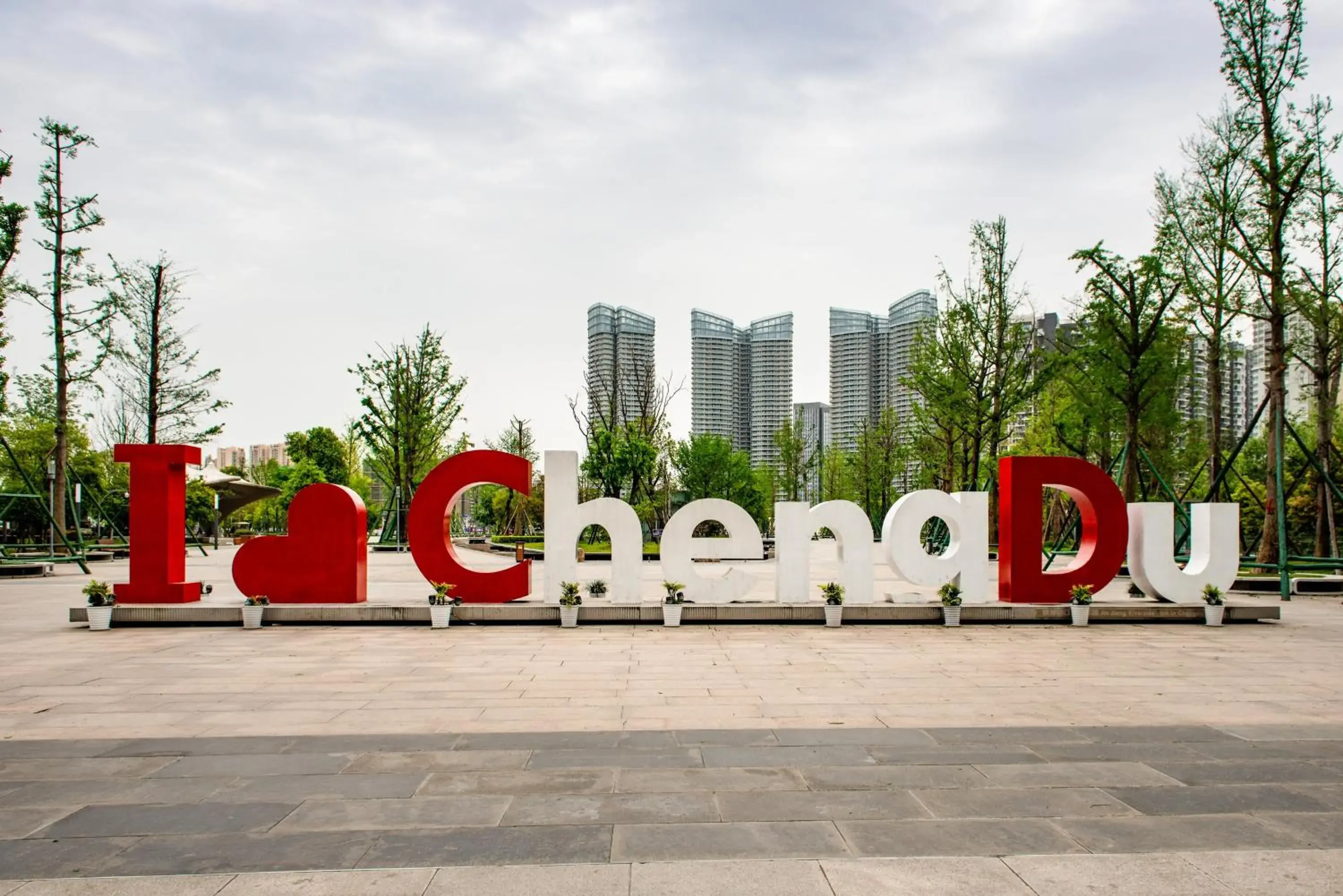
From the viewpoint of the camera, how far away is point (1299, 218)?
21719 millimetres

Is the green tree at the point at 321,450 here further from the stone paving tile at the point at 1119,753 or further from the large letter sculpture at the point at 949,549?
the stone paving tile at the point at 1119,753

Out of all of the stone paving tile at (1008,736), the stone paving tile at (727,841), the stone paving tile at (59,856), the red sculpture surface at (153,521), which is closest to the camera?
the stone paving tile at (59,856)

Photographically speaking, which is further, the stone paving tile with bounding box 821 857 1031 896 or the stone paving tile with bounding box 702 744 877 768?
the stone paving tile with bounding box 702 744 877 768

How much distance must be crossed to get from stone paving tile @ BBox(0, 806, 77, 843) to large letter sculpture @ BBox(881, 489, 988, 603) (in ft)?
39.1

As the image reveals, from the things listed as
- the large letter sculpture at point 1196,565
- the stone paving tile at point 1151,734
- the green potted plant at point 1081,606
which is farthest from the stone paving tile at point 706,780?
the large letter sculpture at point 1196,565

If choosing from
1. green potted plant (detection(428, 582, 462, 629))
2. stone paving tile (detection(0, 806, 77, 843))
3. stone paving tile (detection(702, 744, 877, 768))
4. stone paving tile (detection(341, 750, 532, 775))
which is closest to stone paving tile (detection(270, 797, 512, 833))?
stone paving tile (detection(341, 750, 532, 775))

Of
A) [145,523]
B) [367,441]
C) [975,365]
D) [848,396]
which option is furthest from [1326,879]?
[848,396]

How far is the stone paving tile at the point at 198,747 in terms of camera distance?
6754 mm

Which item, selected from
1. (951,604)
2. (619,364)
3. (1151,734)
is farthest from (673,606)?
(619,364)

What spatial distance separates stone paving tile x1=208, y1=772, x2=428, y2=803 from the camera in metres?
5.72

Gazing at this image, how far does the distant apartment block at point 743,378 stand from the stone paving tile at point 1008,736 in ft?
213

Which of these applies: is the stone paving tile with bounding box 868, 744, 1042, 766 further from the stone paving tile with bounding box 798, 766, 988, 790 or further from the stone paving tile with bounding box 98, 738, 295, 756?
the stone paving tile with bounding box 98, 738, 295, 756

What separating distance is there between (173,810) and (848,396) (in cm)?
6659

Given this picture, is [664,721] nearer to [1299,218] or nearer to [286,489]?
[1299,218]
